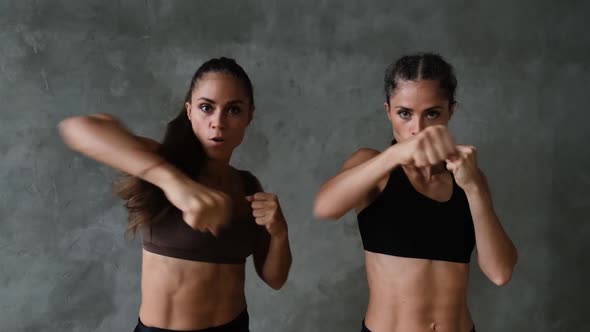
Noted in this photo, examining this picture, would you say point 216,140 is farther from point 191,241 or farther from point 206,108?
point 191,241

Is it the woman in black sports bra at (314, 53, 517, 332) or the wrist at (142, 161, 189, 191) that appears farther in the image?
the woman in black sports bra at (314, 53, 517, 332)

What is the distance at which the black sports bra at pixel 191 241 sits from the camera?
132 cm

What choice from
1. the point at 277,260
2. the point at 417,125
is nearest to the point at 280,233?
the point at 277,260

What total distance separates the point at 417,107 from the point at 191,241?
0.73 m

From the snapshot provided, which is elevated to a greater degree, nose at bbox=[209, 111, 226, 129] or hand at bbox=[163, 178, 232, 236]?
nose at bbox=[209, 111, 226, 129]

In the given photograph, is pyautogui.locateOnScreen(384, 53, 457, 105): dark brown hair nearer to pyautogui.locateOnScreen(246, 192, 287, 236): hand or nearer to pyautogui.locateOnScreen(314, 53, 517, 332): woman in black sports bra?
pyautogui.locateOnScreen(314, 53, 517, 332): woman in black sports bra

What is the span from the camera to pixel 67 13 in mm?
1977

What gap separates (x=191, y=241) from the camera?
1.32m

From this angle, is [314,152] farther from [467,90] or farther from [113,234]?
[113,234]

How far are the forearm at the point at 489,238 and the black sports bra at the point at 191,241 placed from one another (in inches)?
25.6

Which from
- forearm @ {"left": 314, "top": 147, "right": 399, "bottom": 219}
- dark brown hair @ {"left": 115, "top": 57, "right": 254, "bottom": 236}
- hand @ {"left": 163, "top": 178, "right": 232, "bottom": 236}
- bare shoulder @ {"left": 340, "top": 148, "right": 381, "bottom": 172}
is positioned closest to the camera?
hand @ {"left": 163, "top": 178, "right": 232, "bottom": 236}

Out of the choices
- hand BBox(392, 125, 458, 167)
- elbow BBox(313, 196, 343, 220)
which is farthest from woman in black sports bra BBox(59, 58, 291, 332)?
hand BBox(392, 125, 458, 167)

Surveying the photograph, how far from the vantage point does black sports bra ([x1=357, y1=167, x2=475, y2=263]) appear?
1387 mm

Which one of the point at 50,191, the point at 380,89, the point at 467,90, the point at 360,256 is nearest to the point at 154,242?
the point at 50,191
